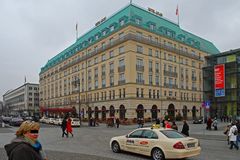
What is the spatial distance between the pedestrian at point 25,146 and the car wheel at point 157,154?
8.96m

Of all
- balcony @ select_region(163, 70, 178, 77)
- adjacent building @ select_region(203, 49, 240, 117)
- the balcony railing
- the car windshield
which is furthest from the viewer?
adjacent building @ select_region(203, 49, 240, 117)

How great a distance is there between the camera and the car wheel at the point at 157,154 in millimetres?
11875

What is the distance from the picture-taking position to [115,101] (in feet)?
208

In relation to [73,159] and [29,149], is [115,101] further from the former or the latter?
[29,149]

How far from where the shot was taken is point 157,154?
12.0 metres

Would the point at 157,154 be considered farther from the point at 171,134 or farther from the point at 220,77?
the point at 220,77

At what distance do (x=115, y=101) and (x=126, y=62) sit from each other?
29.9ft

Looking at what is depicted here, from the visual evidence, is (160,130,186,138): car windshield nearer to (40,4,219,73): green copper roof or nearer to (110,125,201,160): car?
(110,125,201,160): car

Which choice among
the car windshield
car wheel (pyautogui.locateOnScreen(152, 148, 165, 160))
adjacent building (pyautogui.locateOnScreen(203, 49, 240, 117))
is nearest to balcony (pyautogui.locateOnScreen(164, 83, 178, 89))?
adjacent building (pyautogui.locateOnScreen(203, 49, 240, 117))

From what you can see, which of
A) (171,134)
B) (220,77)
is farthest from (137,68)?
(171,134)

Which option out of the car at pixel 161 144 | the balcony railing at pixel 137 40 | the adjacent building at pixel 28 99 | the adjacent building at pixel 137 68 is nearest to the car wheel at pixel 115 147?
the car at pixel 161 144

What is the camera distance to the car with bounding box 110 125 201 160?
37.7 feet

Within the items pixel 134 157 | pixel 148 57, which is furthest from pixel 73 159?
pixel 148 57

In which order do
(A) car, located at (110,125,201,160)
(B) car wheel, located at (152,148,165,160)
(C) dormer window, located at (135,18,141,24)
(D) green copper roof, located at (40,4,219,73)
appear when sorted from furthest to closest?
1. (D) green copper roof, located at (40,4,219,73)
2. (C) dormer window, located at (135,18,141,24)
3. (B) car wheel, located at (152,148,165,160)
4. (A) car, located at (110,125,201,160)
